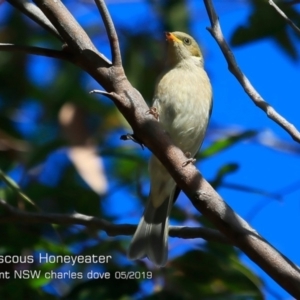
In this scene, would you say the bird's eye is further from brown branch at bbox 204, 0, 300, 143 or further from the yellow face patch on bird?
brown branch at bbox 204, 0, 300, 143

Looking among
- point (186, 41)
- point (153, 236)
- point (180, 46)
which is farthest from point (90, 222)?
point (186, 41)

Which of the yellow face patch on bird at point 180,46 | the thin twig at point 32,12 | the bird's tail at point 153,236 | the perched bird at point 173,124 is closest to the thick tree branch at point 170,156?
the thin twig at point 32,12

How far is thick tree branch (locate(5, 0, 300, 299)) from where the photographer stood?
2250 millimetres

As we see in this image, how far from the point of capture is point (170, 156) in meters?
2.39

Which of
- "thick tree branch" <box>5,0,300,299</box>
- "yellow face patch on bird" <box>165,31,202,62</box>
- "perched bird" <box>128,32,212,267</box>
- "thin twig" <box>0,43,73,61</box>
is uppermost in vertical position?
"yellow face patch on bird" <box>165,31,202,62</box>

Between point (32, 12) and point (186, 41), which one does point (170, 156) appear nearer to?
point (32, 12)

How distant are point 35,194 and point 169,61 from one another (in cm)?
161

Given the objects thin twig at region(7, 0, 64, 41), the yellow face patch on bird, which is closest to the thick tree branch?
thin twig at region(7, 0, 64, 41)

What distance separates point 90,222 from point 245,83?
0.87 m

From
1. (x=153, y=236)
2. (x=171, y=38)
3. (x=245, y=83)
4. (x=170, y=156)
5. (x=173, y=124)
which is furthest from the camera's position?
(x=171, y=38)

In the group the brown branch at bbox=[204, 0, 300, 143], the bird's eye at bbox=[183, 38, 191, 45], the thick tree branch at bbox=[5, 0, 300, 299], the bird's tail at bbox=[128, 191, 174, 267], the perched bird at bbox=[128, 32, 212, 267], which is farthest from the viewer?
the bird's eye at bbox=[183, 38, 191, 45]

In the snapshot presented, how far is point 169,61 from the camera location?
16.2 ft

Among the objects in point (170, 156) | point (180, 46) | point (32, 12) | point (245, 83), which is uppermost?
point (180, 46)

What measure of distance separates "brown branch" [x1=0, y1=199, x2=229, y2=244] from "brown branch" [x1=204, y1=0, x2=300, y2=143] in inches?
21.7
